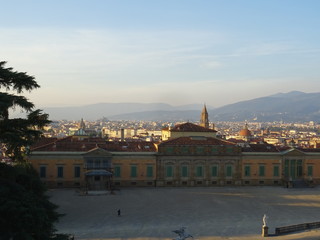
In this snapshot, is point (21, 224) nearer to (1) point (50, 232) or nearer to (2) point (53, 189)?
(1) point (50, 232)

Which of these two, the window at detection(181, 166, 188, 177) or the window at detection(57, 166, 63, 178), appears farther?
the window at detection(181, 166, 188, 177)

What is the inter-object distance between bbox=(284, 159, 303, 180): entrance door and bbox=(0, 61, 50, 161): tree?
3864 centimetres

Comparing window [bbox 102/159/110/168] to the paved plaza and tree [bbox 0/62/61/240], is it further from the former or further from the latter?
tree [bbox 0/62/61/240]

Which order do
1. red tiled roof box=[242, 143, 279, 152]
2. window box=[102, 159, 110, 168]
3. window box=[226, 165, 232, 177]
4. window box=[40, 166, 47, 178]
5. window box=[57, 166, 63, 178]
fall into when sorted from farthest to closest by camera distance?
red tiled roof box=[242, 143, 279, 152], window box=[226, 165, 232, 177], window box=[102, 159, 110, 168], window box=[57, 166, 63, 178], window box=[40, 166, 47, 178]

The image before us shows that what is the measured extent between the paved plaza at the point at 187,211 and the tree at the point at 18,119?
11.6 metres

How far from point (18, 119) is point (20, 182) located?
278cm

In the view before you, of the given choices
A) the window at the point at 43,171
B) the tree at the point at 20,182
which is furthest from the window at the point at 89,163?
the tree at the point at 20,182

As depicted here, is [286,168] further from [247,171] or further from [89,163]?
[89,163]

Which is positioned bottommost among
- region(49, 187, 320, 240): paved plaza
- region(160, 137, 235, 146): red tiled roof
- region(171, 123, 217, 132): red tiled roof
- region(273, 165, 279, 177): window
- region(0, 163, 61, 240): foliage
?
region(49, 187, 320, 240): paved plaza

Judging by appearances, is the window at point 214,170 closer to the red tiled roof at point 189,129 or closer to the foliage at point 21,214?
the red tiled roof at point 189,129

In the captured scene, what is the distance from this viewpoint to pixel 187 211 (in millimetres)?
35562

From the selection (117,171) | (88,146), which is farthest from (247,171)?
(88,146)

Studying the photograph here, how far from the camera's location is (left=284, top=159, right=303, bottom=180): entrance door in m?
50.8

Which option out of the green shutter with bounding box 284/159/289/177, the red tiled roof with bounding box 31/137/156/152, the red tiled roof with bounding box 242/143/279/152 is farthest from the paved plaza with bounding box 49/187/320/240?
the red tiled roof with bounding box 242/143/279/152
